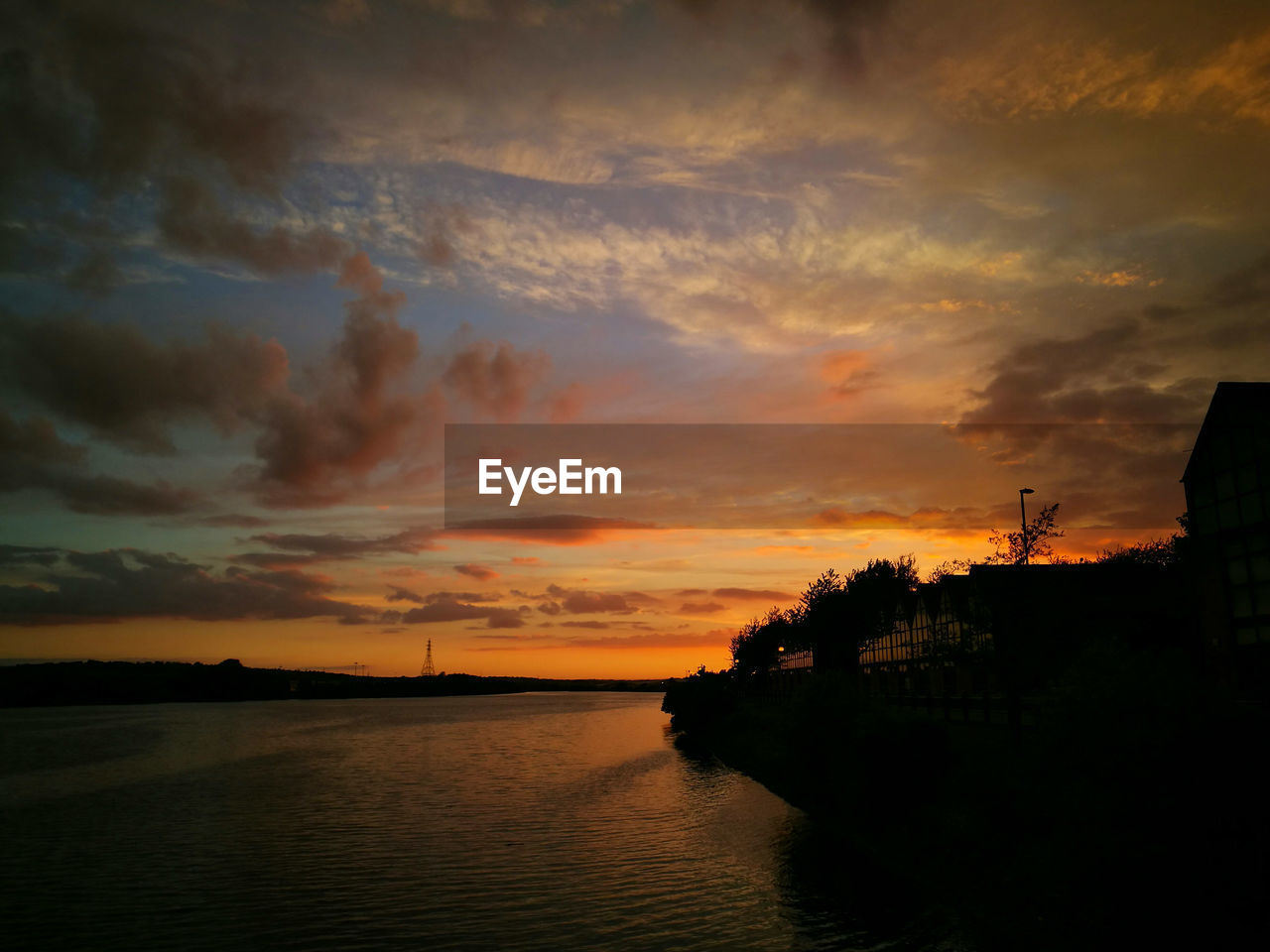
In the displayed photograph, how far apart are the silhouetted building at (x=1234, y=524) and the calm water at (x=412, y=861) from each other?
2219cm

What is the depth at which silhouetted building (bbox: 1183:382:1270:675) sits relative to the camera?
36.3 metres

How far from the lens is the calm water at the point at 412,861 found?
2338 centimetres

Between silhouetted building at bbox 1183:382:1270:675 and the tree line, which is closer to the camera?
silhouetted building at bbox 1183:382:1270:675

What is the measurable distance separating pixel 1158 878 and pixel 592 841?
24.3 metres

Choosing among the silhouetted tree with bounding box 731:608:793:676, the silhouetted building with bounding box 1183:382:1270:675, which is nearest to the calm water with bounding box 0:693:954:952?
the silhouetted building with bounding box 1183:382:1270:675

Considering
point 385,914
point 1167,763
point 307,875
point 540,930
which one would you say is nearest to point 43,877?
point 307,875

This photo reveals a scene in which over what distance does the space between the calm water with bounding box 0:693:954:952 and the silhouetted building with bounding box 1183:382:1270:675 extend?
22.2m

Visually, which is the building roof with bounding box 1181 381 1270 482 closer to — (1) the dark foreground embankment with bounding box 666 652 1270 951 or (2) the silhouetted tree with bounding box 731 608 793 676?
(1) the dark foreground embankment with bounding box 666 652 1270 951

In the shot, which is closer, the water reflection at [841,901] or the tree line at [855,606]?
the water reflection at [841,901]

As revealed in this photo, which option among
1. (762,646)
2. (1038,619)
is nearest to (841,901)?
(1038,619)

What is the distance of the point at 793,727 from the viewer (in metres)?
40.6

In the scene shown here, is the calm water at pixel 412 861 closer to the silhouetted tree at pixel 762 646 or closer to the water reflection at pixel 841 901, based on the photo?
the water reflection at pixel 841 901

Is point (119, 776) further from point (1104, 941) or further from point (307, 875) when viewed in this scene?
point (1104, 941)

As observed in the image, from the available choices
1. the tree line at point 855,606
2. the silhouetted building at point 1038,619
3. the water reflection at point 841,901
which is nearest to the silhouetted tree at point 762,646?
the tree line at point 855,606
